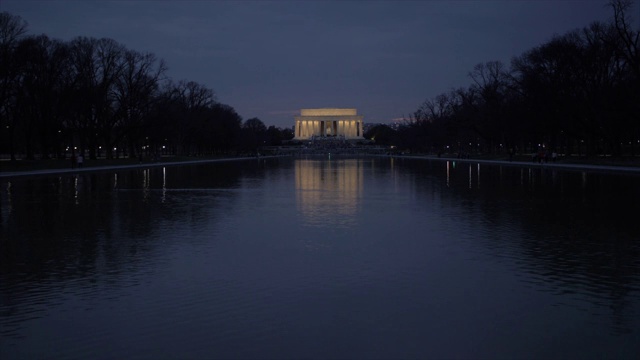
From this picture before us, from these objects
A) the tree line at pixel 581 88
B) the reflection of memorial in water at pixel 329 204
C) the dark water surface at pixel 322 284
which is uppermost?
the tree line at pixel 581 88

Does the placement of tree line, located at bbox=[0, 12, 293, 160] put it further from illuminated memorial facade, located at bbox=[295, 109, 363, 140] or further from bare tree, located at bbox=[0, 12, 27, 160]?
illuminated memorial facade, located at bbox=[295, 109, 363, 140]

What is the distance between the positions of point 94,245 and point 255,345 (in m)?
6.86

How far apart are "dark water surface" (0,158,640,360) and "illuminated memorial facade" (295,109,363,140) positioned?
16874 cm

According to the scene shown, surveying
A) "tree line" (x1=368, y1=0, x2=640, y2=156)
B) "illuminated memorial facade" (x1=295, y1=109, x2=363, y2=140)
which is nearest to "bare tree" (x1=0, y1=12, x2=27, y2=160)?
"tree line" (x1=368, y1=0, x2=640, y2=156)

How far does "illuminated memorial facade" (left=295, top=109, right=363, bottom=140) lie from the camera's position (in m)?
186

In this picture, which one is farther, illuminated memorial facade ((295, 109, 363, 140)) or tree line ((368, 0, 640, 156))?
illuminated memorial facade ((295, 109, 363, 140))

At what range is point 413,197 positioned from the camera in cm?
2273

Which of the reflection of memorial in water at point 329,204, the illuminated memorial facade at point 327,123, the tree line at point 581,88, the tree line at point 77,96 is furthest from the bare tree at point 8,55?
the illuminated memorial facade at point 327,123

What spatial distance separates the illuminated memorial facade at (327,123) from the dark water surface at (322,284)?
16874 cm

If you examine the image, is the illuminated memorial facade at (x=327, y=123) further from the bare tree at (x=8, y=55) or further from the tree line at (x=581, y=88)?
the bare tree at (x=8, y=55)

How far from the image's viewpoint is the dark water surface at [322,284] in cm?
632

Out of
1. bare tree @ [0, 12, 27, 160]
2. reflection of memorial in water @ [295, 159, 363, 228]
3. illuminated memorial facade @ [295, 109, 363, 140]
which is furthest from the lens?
illuminated memorial facade @ [295, 109, 363, 140]

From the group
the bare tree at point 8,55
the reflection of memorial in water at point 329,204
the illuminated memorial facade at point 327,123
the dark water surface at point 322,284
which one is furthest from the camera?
the illuminated memorial facade at point 327,123

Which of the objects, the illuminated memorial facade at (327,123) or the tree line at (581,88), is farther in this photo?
the illuminated memorial facade at (327,123)
